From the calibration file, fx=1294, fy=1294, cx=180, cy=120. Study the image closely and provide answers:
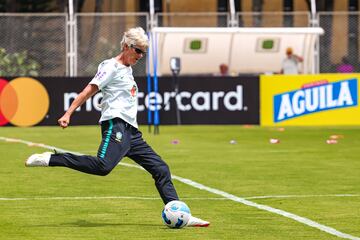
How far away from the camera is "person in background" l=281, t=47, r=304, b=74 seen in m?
34.3

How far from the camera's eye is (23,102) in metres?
31.2

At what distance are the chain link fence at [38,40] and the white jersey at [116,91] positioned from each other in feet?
72.3

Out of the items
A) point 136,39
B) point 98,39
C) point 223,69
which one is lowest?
point 223,69

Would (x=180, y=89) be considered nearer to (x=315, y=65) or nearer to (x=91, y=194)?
(x=315, y=65)

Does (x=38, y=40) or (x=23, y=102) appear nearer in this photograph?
(x=23, y=102)

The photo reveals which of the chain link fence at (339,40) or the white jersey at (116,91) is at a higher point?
the white jersey at (116,91)

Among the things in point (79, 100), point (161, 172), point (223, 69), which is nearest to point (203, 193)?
point (161, 172)

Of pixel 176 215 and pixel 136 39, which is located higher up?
pixel 136 39

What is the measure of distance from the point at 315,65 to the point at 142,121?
631cm

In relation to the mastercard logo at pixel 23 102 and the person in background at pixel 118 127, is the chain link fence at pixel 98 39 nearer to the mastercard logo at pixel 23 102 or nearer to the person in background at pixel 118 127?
the mastercard logo at pixel 23 102

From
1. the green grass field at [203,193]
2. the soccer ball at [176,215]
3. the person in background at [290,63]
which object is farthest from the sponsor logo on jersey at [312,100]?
the soccer ball at [176,215]

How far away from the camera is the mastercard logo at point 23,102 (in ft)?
102

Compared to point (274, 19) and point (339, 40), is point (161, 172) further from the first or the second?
point (274, 19)

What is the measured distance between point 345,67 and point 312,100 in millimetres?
3909
